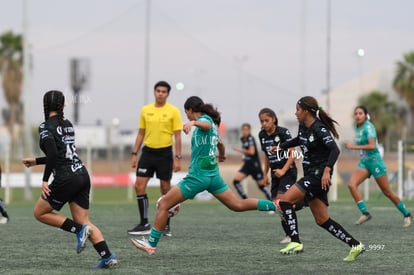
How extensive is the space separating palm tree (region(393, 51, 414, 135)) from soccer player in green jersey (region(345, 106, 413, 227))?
57.4 metres

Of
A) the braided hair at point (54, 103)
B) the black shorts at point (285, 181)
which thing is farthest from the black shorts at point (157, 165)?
the braided hair at point (54, 103)

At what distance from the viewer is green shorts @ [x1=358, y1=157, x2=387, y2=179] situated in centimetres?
1538

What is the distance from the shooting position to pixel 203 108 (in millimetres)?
10375

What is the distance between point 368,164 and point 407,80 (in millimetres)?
57830

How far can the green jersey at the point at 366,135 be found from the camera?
49.9 ft

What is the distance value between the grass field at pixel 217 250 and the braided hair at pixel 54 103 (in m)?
1.56

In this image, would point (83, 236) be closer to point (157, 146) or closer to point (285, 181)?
point (285, 181)

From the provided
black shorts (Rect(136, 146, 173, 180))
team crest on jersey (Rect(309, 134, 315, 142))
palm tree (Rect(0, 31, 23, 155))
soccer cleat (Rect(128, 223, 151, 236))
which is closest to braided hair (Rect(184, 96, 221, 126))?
team crest on jersey (Rect(309, 134, 315, 142))

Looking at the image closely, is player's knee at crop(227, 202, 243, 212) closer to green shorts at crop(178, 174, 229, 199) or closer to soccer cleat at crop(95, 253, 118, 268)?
green shorts at crop(178, 174, 229, 199)

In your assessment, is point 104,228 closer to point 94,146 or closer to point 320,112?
point 320,112

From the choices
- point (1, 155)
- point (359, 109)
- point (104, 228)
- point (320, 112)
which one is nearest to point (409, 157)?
point (359, 109)

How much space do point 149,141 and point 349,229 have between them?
344cm

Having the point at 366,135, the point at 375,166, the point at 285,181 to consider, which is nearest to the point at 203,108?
the point at 285,181

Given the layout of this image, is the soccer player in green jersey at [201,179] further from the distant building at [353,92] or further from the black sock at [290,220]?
the distant building at [353,92]
